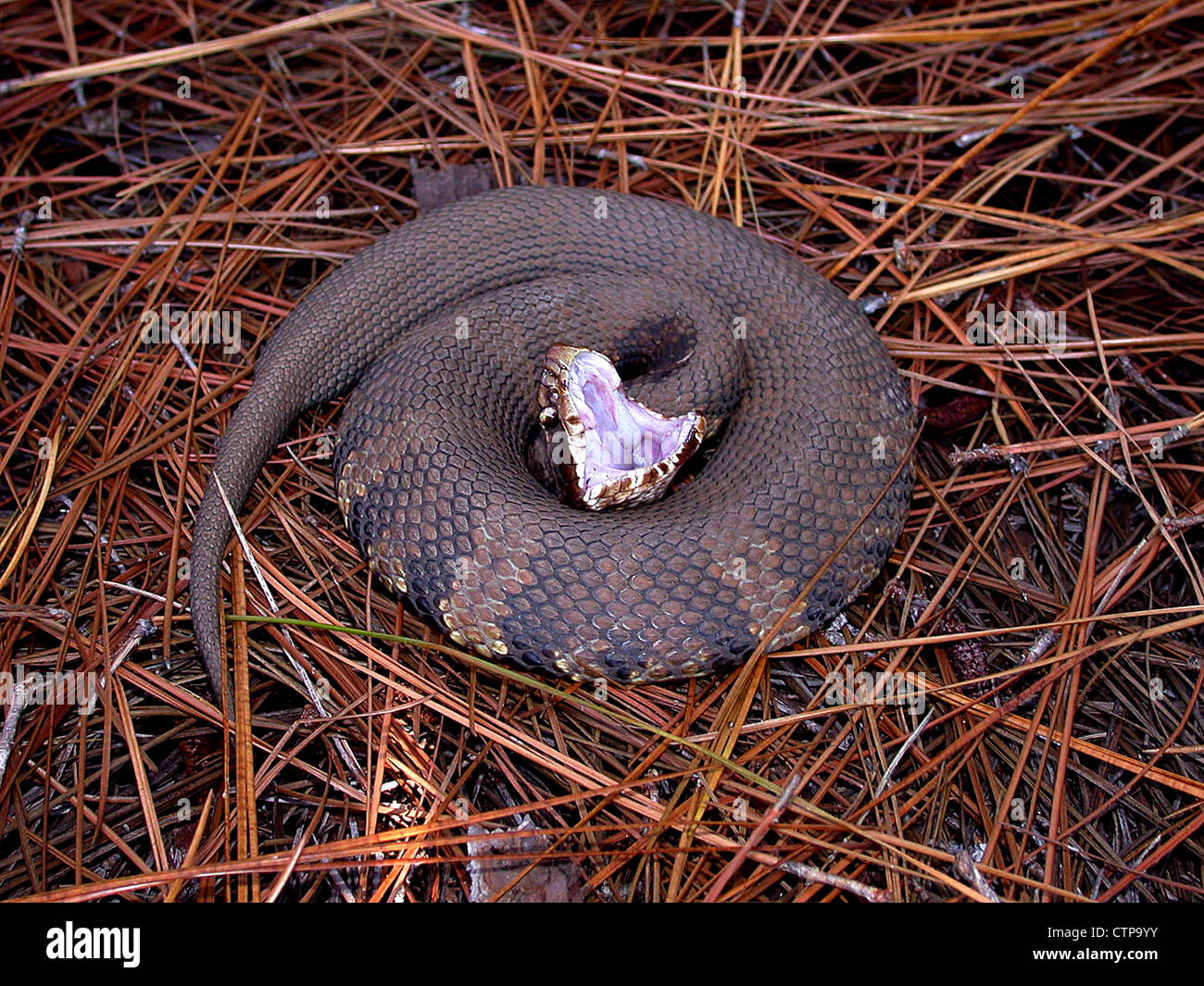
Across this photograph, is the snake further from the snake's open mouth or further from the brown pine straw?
the brown pine straw

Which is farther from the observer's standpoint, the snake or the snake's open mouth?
the snake's open mouth

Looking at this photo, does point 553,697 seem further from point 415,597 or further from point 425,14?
point 425,14

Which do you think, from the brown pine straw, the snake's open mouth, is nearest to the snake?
the snake's open mouth

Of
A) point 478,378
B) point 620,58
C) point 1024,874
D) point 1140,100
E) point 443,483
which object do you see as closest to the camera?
point 1024,874

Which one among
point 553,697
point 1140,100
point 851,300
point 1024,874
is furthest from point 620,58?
point 1024,874

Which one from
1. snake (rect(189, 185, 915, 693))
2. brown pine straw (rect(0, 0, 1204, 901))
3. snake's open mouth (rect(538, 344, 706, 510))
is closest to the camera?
brown pine straw (rect(0, 0, 1204, 901))

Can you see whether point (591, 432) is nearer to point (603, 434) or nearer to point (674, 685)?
point (603, 434)

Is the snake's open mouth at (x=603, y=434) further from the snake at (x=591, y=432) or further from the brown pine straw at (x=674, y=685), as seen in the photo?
the brown pine straw at (x=674, y=685)
